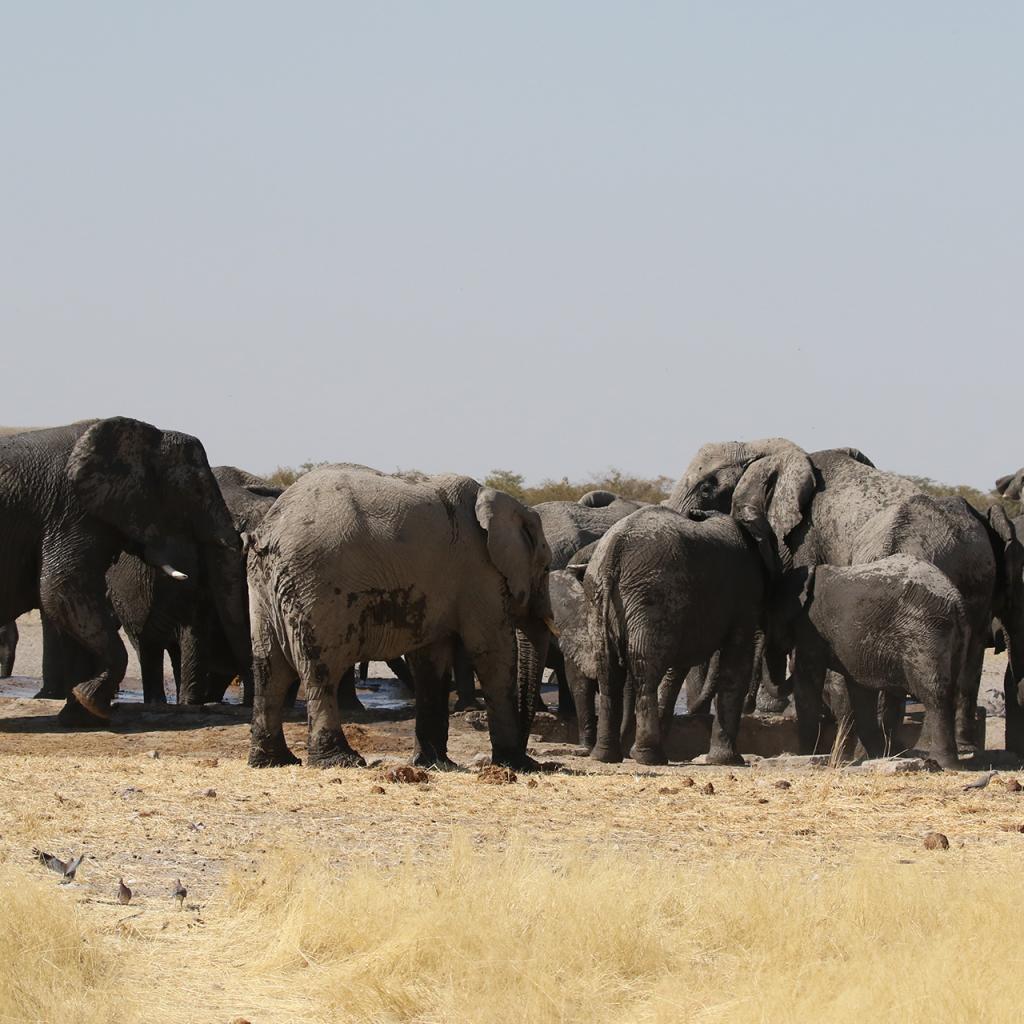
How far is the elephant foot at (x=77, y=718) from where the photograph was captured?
18.3 meters

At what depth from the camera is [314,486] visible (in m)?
13.8

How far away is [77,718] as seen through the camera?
1842 cm

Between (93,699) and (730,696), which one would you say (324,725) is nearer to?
(730,696)

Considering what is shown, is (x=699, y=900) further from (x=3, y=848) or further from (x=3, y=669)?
(x=3, y=669)

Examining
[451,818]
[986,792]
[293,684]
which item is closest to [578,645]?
[293,684]

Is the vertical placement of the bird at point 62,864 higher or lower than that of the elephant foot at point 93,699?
higher

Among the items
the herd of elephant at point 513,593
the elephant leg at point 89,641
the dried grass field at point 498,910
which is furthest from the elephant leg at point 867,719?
the elephant leg at point 89,641

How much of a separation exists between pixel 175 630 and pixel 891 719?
8372 mm

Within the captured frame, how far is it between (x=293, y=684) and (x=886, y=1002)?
8.54m

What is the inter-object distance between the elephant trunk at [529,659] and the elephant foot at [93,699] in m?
4.92

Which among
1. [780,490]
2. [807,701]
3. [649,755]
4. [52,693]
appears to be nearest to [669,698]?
[649,755]

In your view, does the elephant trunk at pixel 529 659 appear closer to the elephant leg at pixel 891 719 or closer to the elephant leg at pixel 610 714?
the elephant leg at pixel 610 714

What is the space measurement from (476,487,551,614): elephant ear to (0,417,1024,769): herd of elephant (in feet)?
0.06

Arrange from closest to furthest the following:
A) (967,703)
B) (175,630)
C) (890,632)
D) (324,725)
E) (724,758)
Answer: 1. (324,725)
2. (890,632)
3. (724,758)
4. (967,703)
5. (175,630)
